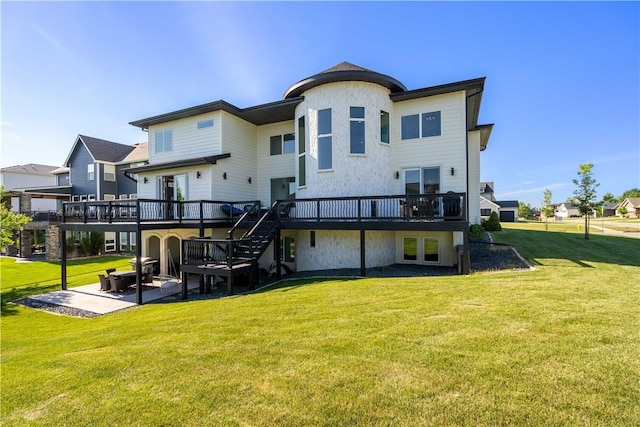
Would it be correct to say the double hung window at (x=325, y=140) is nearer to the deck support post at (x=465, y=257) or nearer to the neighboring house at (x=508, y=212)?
the deck support post at (x=465, y=257)

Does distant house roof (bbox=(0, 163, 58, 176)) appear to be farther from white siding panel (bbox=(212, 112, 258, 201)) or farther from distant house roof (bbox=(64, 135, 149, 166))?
white siding panel (bbox=(212, 112, 258, 201))

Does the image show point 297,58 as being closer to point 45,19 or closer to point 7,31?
point 45,19

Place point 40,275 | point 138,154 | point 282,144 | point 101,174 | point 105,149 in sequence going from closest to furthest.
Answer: point 282,144 < point 40,275 < point 101,174 < point 138,154 < point 105,149

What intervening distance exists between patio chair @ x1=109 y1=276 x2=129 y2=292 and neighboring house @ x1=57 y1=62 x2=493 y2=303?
2118mm

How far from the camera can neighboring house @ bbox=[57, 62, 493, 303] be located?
10.5 m

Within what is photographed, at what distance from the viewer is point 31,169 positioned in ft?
121

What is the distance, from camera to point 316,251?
41.1 ft

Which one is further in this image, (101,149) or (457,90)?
(101,149)

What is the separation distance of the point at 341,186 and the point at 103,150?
2596 centimetres

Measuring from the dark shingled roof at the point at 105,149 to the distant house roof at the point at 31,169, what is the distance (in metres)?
15.5

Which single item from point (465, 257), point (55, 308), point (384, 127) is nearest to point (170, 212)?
point (55, 308)

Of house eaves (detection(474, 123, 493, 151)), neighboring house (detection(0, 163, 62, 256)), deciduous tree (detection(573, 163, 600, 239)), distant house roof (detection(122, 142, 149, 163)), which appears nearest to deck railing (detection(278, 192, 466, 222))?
house eaves (detection(474, 123, 493, 151))

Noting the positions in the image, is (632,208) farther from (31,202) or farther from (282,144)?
(31,202)

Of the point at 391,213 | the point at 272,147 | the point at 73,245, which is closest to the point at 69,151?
the point at 73,245
